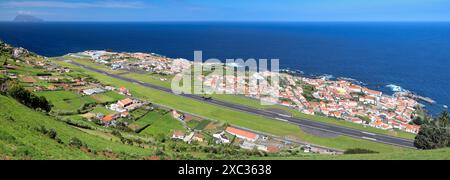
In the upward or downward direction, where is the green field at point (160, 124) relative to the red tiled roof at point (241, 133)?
upward

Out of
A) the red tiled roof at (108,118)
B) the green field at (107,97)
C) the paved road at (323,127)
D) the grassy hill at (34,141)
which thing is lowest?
the paved road at (323,127)

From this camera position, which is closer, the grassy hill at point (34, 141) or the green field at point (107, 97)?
the grassy hill at point (34, 141)

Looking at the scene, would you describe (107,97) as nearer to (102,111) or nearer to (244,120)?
(102,111)

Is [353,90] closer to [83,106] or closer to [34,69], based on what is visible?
[83,106]

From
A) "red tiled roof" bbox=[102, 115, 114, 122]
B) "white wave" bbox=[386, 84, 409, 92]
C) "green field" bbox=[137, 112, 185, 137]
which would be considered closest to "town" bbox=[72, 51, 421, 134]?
"white wave" bbox=[386, 84, 409, 92]

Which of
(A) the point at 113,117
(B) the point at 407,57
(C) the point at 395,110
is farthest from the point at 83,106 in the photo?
(B) the point at 407,57

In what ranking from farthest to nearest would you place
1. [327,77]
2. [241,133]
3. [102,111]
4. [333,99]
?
[327,77] < [333,99] < [102,111] < [241,133]

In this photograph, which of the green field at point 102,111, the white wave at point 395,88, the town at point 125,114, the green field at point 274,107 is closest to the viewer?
the town at point 125,114

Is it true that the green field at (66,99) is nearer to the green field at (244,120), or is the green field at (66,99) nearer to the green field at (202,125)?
the green field at (244,120)

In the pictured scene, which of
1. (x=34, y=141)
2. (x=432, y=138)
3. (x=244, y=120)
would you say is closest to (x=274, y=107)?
(x=244, y=120)

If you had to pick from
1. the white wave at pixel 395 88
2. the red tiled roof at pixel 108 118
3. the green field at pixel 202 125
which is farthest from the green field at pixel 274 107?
the white wave at pixel 395 88
